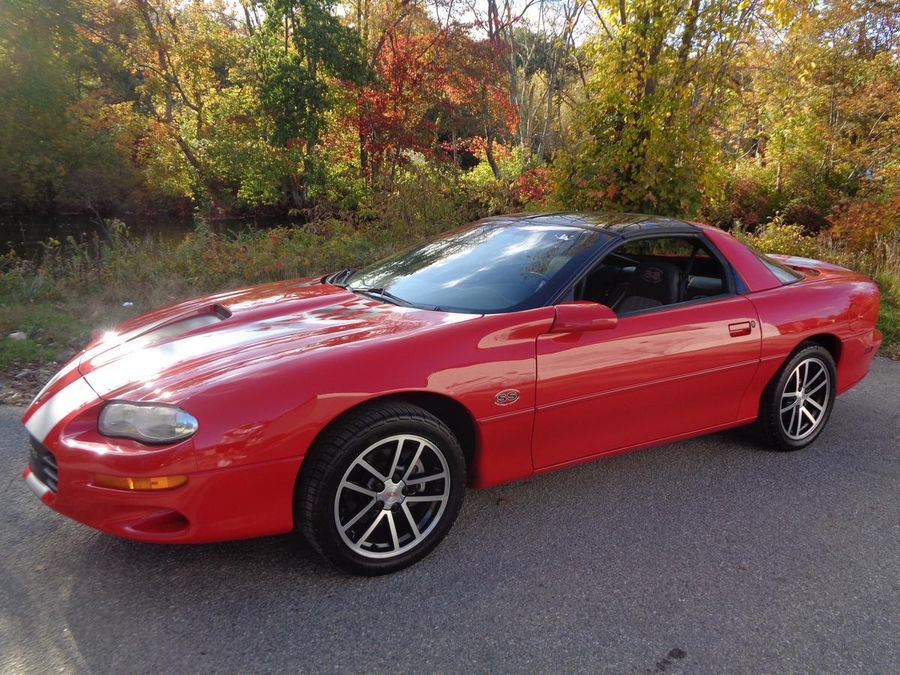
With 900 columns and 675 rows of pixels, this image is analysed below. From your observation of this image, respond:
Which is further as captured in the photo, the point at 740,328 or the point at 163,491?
the point at 740,328

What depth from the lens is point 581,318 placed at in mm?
2818

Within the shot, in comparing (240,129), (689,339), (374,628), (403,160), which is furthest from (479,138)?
(374,628)

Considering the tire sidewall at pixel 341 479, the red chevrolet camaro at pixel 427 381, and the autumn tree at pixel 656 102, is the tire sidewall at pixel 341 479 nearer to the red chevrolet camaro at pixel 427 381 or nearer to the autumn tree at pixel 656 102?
the red chevrolet camaro at pixel 427 381

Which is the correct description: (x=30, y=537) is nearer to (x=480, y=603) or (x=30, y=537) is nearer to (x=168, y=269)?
(x=480, y=603)

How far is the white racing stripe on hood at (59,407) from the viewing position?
243 cm

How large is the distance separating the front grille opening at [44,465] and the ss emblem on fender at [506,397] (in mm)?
1636

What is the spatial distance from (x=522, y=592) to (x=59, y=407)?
1.89 m

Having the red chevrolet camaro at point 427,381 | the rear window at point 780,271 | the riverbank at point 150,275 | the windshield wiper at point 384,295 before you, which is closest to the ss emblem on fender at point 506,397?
the red chevrolet camaro at point 427,381

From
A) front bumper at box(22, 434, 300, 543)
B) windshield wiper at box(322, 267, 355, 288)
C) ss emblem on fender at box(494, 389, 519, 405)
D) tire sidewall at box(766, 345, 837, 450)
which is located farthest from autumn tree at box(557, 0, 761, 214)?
front bumper at box(22, 434, 300, 543)

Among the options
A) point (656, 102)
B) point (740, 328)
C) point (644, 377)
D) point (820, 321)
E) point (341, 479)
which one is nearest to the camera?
point (341, 479)

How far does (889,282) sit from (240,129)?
17668 millimetres

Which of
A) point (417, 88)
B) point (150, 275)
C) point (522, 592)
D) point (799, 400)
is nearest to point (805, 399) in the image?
point (799, 400)

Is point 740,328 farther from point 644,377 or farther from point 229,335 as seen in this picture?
point 229,335

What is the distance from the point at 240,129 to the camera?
65.5ft
